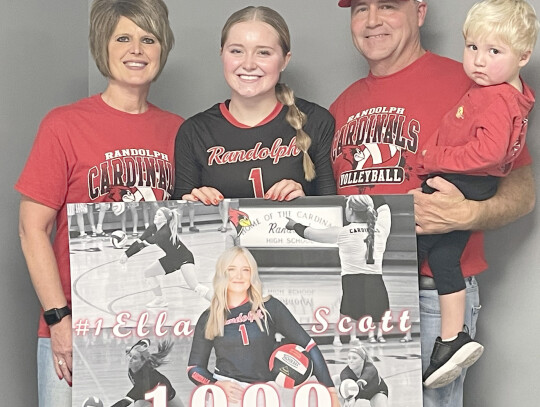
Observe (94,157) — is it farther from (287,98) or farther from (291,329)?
(291,329)

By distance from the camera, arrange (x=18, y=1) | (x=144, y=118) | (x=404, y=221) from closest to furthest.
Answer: (x=404, y=221), (x=144, y=118), (x=18, y=1)

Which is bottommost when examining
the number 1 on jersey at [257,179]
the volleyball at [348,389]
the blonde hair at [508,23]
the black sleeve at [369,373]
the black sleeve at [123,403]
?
the black sleeve at [123,403]

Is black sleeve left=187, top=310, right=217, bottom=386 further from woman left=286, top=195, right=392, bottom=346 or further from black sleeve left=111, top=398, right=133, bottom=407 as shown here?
woman left=286, top=195, right=392, bottom=346

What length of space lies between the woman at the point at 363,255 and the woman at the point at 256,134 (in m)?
0.22

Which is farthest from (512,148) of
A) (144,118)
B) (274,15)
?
(144,118)

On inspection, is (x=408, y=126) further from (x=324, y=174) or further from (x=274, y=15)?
(x=274, y=15)

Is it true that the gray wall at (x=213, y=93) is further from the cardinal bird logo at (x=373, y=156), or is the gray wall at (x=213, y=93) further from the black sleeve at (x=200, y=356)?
the black sleeve at (x=200, y=356)

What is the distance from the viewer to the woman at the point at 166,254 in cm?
179

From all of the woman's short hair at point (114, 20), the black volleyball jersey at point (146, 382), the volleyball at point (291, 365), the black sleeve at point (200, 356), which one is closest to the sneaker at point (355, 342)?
the volleyball at point (291, 365)

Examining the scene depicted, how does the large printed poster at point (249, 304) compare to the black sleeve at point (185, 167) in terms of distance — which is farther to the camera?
the black sleeve at point (185, 167)

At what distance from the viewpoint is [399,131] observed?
2000mm

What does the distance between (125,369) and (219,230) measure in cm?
38

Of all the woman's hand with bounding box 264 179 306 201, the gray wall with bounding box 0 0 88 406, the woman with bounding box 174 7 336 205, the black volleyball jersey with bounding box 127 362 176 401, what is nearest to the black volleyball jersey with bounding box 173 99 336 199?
the woman with bounding box 174 7 336 205

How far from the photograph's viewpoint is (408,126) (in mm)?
1997
